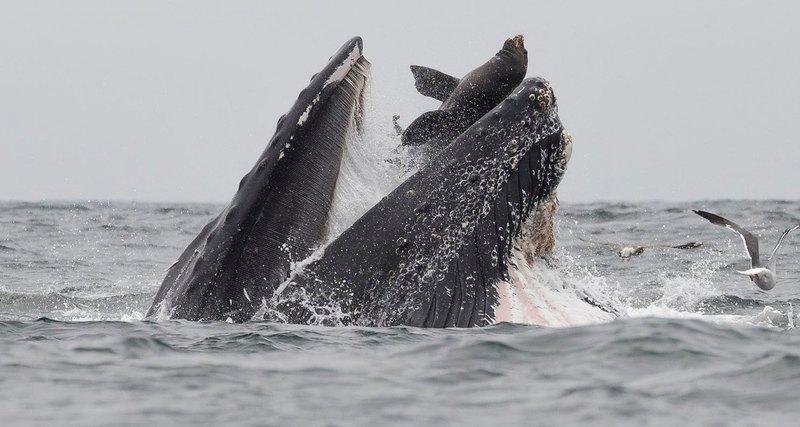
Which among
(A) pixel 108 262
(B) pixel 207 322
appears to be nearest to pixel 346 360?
(B) pixel 207 322

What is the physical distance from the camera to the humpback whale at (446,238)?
22.1ft

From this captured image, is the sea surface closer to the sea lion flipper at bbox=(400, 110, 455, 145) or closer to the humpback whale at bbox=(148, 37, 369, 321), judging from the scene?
the humpback whale at bbox=(148, 37, 369, 321)

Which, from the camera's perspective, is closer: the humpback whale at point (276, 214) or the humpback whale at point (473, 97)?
the humpback whale at point (276, 214)

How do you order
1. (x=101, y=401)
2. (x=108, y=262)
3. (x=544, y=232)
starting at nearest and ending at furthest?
1. (x=101, y=401)
2. (x=544, y=232)
3. (x=108, y=262)

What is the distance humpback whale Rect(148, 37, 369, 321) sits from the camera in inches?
265

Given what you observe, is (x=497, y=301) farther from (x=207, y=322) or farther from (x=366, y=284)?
(x=207, y=322)

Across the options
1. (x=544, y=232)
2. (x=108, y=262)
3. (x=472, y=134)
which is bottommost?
(x=108, y=262)

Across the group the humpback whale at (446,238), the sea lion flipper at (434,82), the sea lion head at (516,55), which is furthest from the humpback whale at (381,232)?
the sea lion flipper at (434,82)

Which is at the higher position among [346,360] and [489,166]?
[489,166]

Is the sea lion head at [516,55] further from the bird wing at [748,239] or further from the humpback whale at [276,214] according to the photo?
the bird wing at [748,239]

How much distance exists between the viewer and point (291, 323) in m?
6.71

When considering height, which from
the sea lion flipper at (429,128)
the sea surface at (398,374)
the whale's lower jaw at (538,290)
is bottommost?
the sea surface at (398,374)

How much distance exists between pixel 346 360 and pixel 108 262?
12.3 m

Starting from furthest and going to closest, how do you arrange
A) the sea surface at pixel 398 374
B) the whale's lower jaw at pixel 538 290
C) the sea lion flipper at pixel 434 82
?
1. the sea lion flipper at pixel 434 82
2. the whale's lower jaw at pixel 538 290
3. the sea surface at pixel 398 374
